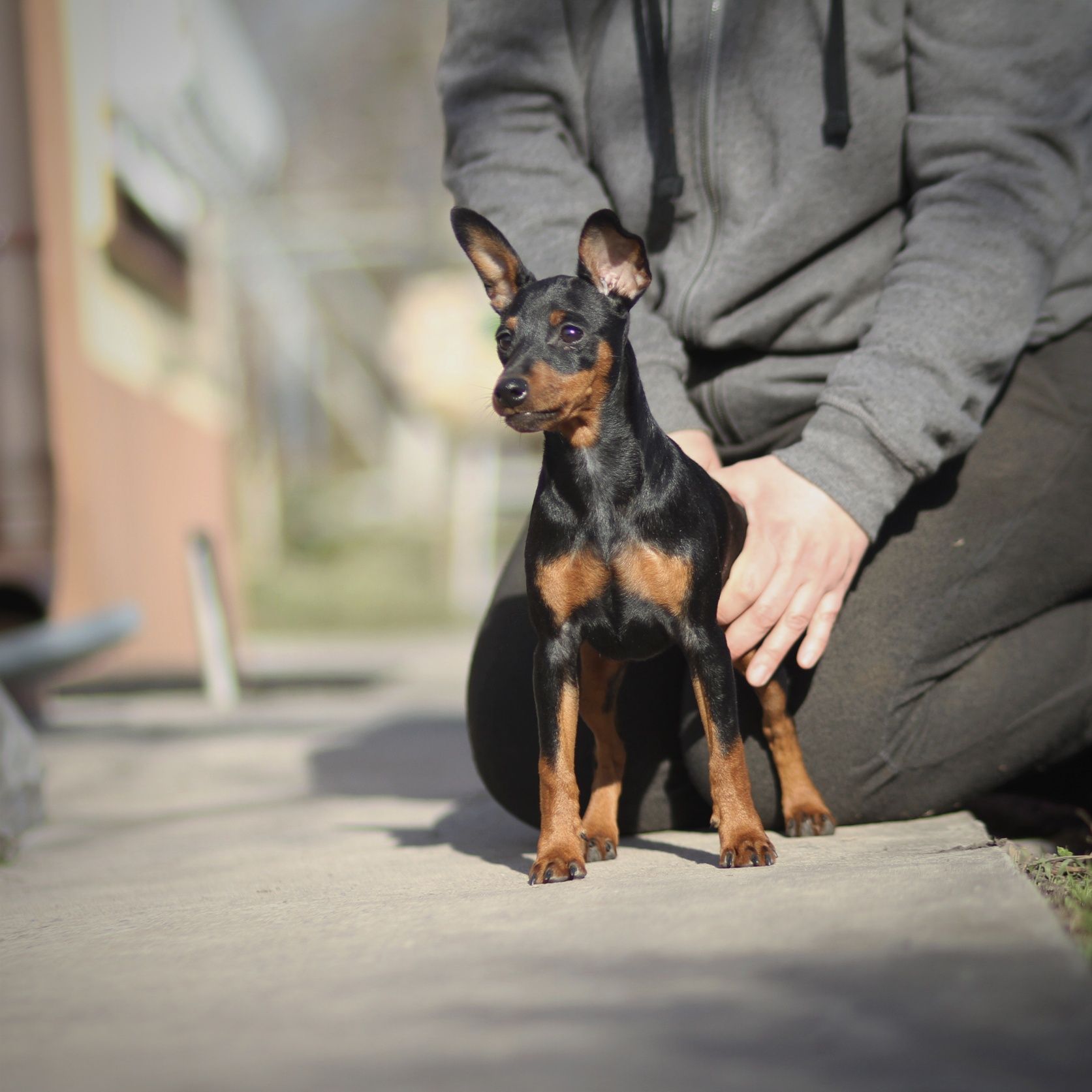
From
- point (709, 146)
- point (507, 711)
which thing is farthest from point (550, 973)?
point (709, 146)

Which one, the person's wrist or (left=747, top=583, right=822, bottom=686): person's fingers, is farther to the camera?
the person's wrist

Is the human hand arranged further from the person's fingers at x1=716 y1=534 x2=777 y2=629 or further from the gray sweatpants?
the gray sweatpants

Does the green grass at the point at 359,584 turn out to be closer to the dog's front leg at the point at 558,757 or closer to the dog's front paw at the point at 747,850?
the dog's front leg at the point at 558,757

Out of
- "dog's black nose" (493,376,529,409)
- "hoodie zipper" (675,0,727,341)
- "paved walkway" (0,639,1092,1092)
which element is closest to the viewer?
"paved walkway" (0,639,1092,1092)

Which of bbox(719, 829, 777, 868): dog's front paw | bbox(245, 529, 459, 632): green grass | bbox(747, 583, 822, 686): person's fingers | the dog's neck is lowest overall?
bbox(719, 829, 777, 868): dog's front paw

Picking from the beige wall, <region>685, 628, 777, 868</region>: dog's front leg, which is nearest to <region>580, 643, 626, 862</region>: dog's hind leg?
<region>685, 628, 777, 868</region>: dog's front leg

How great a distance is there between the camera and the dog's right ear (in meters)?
2.19

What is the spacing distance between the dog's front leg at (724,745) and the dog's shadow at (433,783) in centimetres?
13

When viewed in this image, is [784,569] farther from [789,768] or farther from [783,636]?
[789,768]

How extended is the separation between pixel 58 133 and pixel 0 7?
572 millimetres

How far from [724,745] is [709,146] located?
1.27 meters

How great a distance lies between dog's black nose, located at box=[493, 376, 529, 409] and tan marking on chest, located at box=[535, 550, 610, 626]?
0.87 feet

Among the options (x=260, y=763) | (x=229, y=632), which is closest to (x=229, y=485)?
(x=229, y=632)

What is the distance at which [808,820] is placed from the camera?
2322mm
